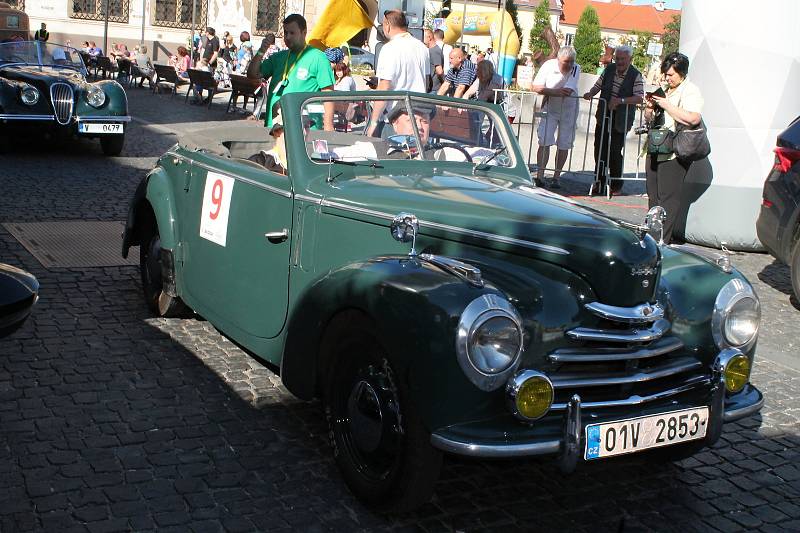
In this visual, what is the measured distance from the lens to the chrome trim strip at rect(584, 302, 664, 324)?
3.29m

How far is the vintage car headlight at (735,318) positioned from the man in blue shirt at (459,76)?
916 centimetres

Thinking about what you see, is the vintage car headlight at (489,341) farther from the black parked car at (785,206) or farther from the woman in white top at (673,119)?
the woman in white top at (673,119)

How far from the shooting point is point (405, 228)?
357 centimetres

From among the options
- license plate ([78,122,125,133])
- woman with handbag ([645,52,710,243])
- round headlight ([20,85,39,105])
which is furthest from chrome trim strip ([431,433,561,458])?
round headlight ([20,85,39,105])

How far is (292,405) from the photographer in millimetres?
4395

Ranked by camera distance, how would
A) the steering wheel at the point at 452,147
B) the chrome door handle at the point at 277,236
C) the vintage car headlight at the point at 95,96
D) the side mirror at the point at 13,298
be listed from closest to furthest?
the side mirror at the point at 13,298 < the chrome door handle at the point at 277,236 < the steering wheel at the point at 452,147 < the vintage car headlight at the point at 95,96

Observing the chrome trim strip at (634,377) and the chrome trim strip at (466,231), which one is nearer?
the chrome trim strip at (634,377)

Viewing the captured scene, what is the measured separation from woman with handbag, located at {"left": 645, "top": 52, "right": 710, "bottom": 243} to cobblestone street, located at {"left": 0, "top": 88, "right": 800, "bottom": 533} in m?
2.52

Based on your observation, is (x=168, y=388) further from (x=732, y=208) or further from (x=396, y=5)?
(x=396, y=5)

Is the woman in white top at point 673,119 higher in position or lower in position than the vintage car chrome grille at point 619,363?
higher

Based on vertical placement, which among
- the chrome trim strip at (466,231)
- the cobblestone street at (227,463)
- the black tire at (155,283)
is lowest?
the cobblestone street at (227,463)

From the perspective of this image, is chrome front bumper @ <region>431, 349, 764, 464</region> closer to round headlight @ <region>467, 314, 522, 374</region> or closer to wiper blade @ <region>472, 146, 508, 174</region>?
round headlight @ <region>467, 314, 522, 374</region>

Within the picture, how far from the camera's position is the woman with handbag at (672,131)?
7.60 m

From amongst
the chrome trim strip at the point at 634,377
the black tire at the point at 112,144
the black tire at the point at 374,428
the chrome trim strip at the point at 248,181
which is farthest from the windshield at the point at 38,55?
the chrome trim strip at the point at 634,377
